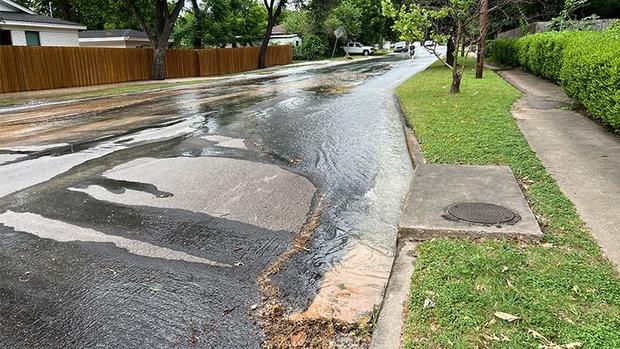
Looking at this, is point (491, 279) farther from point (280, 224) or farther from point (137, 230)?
point (137, 230)

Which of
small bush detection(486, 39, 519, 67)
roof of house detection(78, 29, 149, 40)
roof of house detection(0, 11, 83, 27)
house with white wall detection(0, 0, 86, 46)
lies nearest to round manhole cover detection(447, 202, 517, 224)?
small bush detection(486, 39, 519, 67)

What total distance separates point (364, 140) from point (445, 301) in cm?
642

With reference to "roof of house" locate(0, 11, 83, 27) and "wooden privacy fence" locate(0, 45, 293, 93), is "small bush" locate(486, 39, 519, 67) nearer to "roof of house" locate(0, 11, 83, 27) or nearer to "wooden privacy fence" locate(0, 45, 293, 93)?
"wooden privacy fence" locate(0, 45, 293, 93)

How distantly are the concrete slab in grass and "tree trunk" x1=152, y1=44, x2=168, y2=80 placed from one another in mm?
23301

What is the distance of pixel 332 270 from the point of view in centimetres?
426

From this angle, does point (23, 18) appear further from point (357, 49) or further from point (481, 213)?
point (357, 49)

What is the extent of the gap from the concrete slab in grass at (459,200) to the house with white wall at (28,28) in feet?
87.3

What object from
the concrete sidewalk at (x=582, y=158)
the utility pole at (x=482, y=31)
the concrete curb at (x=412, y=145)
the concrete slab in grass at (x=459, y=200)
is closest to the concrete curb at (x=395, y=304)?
the concrete slab in grass at (x=459, y=200)

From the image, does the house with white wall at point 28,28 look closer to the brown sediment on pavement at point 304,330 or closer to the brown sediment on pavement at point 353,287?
the brown sediment on pavement at point 353,287

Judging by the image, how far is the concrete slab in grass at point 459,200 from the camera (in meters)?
4.56

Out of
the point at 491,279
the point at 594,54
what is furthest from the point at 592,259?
the point at 594,54

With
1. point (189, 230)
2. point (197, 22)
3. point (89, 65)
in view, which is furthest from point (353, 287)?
point (197, 22)

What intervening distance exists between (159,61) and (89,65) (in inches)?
159

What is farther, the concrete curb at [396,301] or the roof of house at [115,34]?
the roof of house at [115,34]
